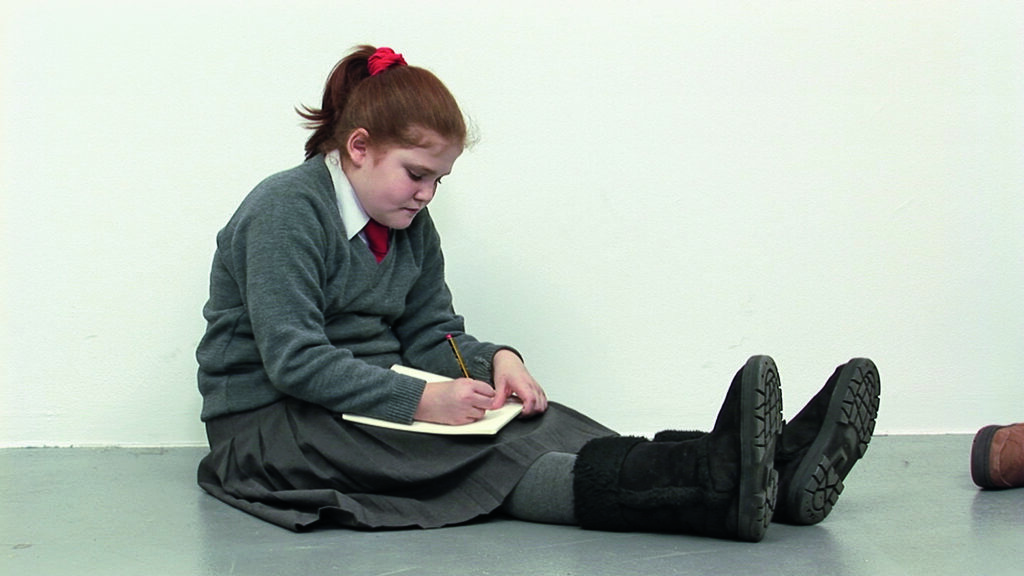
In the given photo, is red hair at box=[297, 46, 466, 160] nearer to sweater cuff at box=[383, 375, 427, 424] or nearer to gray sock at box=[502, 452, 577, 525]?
sweater cuff at box=[383, 375, 427, 424]

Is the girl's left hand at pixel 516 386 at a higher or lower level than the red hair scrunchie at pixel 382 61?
lower

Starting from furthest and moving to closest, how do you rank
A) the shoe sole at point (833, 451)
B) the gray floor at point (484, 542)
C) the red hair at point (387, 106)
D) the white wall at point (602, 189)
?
the white wall at point (602, 189), the red hair at point (387, 106), the shoe sole at point (833, 451), the gray floor at point (484, 542)

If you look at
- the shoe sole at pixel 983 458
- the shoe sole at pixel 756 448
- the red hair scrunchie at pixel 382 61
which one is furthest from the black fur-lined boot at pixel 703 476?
the red hair scrunchie at pixel 382 61

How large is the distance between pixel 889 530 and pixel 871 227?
745 millimetres

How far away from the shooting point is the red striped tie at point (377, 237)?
4.85 feet

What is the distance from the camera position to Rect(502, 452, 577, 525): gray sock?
4.18 feet

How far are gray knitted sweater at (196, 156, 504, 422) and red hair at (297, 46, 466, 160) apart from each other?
7 cm

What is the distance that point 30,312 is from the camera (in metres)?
1.79

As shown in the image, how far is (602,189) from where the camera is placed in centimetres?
184

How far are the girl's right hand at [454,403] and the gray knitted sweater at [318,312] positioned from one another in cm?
1

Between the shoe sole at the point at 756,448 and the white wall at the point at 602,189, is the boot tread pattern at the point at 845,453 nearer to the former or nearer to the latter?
the shoe sole at the point at 756,448

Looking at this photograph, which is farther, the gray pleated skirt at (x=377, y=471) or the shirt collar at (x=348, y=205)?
the shirt collar at (x=348, y=205)

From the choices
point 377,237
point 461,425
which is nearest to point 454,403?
point 461,425

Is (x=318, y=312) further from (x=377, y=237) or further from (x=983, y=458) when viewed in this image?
(x=983, y=458)
